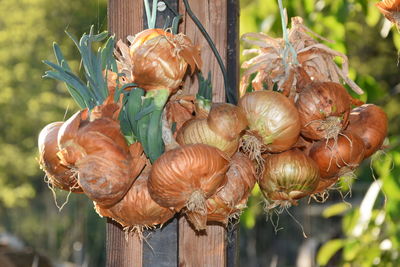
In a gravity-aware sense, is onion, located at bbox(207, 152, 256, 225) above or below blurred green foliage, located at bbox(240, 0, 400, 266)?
above

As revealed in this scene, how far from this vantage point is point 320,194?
1308mm

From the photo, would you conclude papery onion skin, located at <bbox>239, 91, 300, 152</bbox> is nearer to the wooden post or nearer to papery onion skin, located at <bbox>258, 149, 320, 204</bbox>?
papery onion skin, located at <bbox>258, 149, 320, 204</bbox>

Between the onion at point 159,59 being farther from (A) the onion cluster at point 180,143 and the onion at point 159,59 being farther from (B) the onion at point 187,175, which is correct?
(B) the onion at point 187,175

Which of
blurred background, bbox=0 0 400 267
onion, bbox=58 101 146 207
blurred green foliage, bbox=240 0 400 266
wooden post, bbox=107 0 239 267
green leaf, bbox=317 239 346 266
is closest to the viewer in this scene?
onion, bbox=58 101 146 207

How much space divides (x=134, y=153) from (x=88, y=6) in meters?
5.93

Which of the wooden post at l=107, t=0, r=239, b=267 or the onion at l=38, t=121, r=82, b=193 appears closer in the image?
the onion at l=38, t=121, r=82, b=193

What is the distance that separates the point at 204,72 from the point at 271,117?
28 centimetres

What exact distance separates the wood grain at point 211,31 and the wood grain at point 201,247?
0.26 metres

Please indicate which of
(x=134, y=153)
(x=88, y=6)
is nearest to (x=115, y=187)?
(x=134, y=153)

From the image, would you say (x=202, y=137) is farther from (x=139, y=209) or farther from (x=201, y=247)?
(x=201, y=247)

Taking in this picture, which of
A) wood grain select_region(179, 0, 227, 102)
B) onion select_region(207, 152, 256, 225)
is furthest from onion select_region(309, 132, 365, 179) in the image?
wood grain select_region(179, 0, 227, 102)

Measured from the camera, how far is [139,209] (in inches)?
42.0

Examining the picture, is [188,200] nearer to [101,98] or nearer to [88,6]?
[101,98]

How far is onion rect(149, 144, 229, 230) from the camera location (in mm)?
1003
